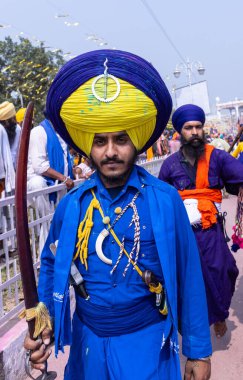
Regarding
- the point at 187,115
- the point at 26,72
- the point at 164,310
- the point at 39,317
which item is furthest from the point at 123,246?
the point at 26,72

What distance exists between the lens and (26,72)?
36312 mm

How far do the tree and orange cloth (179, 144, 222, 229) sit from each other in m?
29.5

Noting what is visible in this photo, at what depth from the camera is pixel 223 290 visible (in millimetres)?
4328

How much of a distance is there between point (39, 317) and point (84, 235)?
14.6 inches

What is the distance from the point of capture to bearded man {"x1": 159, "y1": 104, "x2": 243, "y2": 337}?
13.6ft

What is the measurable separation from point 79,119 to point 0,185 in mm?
3951

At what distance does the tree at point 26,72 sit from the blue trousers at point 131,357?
3157cm

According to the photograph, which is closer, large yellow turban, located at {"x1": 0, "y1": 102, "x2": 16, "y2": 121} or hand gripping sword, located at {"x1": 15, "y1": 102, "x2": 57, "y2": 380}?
hand gripping sword, located at {"x1": 15, "y1": 102, "x2": 57, "y2": 380}

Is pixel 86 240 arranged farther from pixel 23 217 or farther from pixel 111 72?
pixel 111 72

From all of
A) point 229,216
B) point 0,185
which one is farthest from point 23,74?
point 0,185

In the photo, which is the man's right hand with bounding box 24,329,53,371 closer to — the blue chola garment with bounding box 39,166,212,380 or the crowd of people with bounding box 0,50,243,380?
the crowd of people with bounding box 0,50,243,380

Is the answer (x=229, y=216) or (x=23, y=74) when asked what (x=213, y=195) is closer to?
(x=229, y=216)

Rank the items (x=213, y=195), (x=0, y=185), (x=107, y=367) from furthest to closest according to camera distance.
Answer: (x=0, y=185) → (x=213, y=195) → (x=107, y=367)

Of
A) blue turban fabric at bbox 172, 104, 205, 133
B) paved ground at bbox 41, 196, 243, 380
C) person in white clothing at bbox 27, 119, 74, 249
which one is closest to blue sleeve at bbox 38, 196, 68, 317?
paved ground at bbox 41, 196, 243, 380
